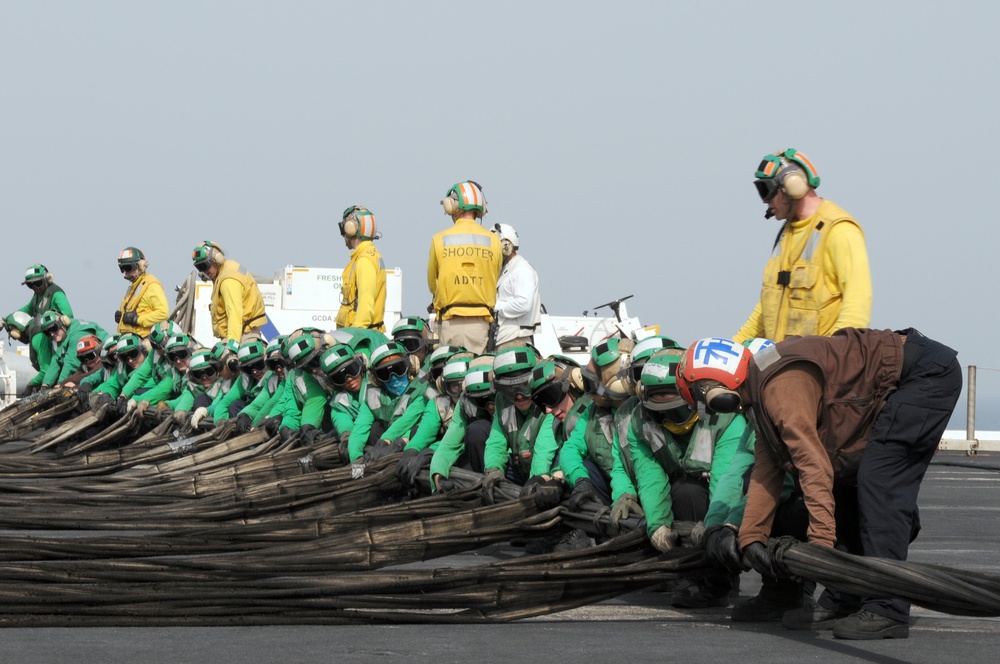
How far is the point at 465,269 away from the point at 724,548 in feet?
19.7

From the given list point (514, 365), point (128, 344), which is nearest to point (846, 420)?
point (514, 365)

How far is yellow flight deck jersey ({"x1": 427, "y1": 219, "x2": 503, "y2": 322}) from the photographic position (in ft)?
40.1

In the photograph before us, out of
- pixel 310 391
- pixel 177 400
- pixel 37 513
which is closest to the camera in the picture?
pixel 37 513

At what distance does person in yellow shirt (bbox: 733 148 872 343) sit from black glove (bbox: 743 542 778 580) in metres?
1.39

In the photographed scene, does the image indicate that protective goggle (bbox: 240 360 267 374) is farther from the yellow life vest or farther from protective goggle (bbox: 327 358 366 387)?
the yellow life vest

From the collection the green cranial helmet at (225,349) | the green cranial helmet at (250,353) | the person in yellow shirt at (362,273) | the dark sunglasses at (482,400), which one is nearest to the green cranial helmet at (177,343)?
the green cranial helmet at (225,349)

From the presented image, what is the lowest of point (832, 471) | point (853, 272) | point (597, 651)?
point (597, 651)

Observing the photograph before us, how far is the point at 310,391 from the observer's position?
1419cm

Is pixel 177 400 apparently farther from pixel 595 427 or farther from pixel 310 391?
pixel 595 427

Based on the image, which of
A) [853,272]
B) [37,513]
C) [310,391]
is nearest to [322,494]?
[37,513]

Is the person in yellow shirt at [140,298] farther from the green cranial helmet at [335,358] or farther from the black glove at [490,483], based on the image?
the black glove at [490,483]

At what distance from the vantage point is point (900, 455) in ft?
20.5

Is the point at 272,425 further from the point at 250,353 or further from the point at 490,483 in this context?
the point at 490,483

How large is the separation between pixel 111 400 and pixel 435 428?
8803 millimetres
